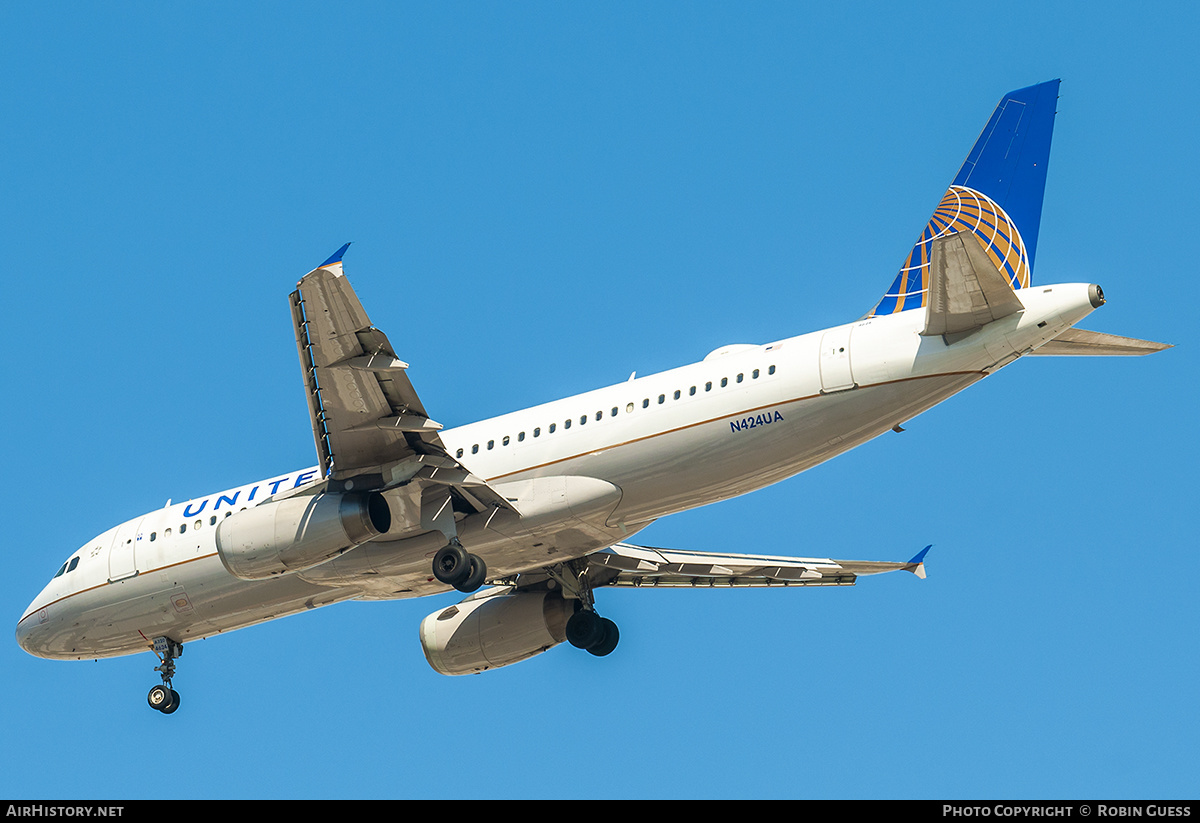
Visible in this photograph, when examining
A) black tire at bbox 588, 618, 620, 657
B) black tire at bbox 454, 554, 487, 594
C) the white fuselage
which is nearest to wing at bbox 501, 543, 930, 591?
black tire at bbox 588, 618, 620, 657

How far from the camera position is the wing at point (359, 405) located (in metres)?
21.5

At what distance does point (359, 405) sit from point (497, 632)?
7.56 meters

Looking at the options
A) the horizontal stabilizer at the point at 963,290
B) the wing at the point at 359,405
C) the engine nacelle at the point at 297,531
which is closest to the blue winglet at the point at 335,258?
the wing at the point at 359,405

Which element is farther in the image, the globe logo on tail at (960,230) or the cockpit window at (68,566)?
the cockpit window at (68,566)

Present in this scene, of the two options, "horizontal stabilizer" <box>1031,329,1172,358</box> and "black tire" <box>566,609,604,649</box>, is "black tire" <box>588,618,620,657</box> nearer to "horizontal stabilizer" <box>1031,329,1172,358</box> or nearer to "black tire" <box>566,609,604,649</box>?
"black tire" <box>566,609,604,649</box>

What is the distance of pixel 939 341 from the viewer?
2194 centimetres

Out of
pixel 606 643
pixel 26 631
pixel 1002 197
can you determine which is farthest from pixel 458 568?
pixel 1002 197

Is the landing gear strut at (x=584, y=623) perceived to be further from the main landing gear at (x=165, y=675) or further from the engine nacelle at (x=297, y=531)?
the main landing gear at (x=165, y=675)

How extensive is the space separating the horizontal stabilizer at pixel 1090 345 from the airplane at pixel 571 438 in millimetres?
34

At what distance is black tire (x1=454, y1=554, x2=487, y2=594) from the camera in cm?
2390
